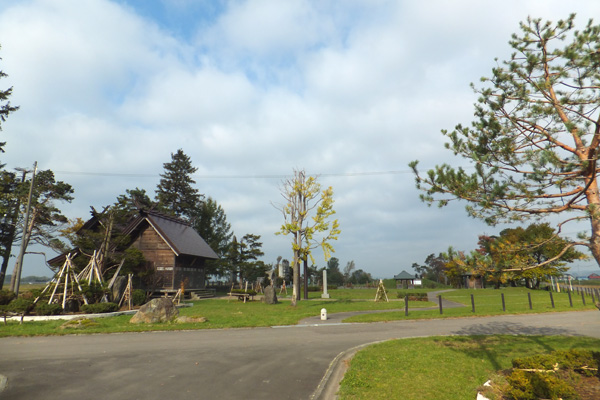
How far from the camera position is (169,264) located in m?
30.9

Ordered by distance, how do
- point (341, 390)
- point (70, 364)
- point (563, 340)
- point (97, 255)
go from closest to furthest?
point (341, 390)
point (70, 364)
point (563, 340)
point (97, 255)

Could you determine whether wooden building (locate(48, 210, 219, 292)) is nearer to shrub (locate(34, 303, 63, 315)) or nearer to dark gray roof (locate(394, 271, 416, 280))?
shrub (locate(34, 303, 63, 315))

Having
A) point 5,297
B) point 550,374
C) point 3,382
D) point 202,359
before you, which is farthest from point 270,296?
point 550,374

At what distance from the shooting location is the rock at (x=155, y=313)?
51.3 ft

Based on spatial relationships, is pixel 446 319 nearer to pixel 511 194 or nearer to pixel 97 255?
pixel 511 194

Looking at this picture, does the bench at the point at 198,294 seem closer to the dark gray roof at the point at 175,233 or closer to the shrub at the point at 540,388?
the dark gray roof at the point at 175,233

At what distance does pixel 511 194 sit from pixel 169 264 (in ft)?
98.4

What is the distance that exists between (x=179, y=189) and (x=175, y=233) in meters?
25.7

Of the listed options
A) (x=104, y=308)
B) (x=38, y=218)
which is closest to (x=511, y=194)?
(x=104, y=308)

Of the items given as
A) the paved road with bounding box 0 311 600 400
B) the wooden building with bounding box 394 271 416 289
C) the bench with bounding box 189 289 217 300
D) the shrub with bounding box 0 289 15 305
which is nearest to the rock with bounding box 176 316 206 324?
the paved road with bounding box 0 311 600 400

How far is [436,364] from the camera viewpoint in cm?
798

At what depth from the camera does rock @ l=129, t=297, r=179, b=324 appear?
1563 centimetres

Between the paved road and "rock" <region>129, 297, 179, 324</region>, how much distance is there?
2.57m

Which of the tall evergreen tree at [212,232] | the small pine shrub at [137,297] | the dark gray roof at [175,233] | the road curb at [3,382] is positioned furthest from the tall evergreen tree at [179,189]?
the road curb at [3,382]
